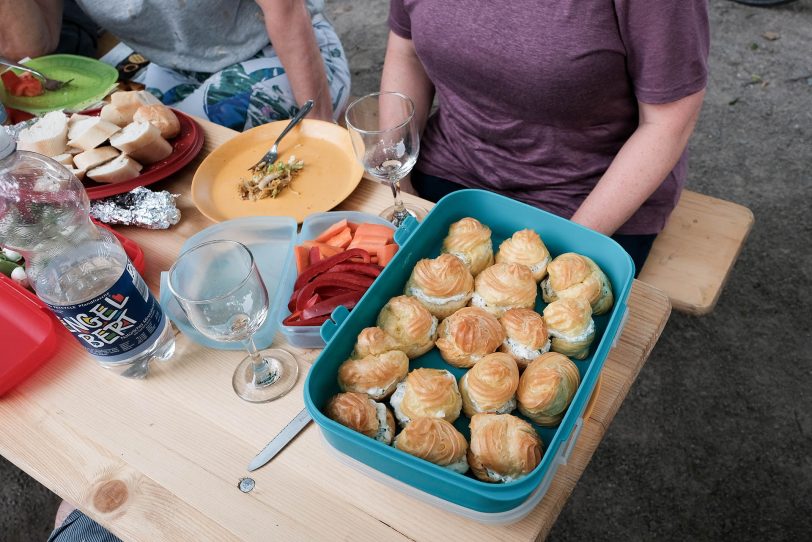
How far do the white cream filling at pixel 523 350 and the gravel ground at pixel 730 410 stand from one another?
110 centimetres

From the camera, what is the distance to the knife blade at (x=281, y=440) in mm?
965

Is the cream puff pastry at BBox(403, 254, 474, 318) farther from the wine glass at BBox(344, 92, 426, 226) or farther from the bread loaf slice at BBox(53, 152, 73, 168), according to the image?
the bread loaf slice at BBox(53, 152, 73, 168)

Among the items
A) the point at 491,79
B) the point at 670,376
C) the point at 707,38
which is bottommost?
the point at 670,376

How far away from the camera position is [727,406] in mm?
2062

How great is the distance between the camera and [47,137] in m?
1.48

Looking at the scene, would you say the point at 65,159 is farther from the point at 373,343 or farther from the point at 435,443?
the point at 435,443

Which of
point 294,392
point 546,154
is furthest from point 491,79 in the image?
point 294,392

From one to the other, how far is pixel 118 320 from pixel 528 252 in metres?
0.66

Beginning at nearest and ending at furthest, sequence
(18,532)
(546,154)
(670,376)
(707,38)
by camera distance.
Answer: (707,38) → (546,154) → (18,532) → (670,376)

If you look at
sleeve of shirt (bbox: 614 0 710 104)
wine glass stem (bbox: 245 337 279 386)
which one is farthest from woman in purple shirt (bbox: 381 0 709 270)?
wine glass stem (bbox: 245 337 279 386)

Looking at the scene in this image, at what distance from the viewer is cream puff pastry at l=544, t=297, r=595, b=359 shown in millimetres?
954

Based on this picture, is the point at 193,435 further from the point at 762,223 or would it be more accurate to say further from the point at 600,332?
the point at 762,223

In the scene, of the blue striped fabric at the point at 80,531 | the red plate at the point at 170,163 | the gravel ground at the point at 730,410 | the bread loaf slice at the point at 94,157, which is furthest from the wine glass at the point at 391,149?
the gravel ground at the point at 730,410

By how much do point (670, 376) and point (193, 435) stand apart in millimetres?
1676
